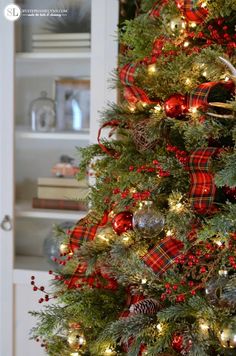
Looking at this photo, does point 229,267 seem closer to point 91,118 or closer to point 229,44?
point 229,44

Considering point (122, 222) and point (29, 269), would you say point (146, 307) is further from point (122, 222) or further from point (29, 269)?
point (29, 269)

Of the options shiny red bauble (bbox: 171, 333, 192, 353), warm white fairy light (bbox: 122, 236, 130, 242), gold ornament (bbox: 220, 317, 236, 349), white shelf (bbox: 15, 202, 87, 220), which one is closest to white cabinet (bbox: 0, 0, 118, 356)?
white shelf (bbox: 15, 202, 87, 220)

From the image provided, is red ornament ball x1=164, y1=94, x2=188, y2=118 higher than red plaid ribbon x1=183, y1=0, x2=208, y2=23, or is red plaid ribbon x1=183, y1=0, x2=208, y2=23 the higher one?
red plaid ribbon x1=183, y1=0, x2=208, y2=23

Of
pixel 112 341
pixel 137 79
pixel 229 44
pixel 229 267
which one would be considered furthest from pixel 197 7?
pixel 112 341

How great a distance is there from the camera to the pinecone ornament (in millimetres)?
1097

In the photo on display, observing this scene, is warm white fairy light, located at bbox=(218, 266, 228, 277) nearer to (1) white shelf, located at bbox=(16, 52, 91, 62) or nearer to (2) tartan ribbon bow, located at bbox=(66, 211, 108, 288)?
(2) tartan ribbon bow, located at bbox=(66, 211, 108, 288)

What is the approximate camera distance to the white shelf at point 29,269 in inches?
69.0

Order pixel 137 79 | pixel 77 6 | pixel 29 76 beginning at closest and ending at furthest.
Result: pixel 137 79, pixel 77 6, pixel 29 76

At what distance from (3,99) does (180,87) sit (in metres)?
0.78

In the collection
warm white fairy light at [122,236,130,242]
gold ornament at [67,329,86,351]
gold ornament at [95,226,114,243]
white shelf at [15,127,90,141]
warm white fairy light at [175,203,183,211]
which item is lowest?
gold ornament at [67,329,86,351]

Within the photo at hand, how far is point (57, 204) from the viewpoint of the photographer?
1.78 meters

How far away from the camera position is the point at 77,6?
1.62m

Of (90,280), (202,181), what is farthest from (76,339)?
(202,181)

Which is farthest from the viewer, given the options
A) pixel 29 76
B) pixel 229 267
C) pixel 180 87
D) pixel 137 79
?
pixel 29 76
